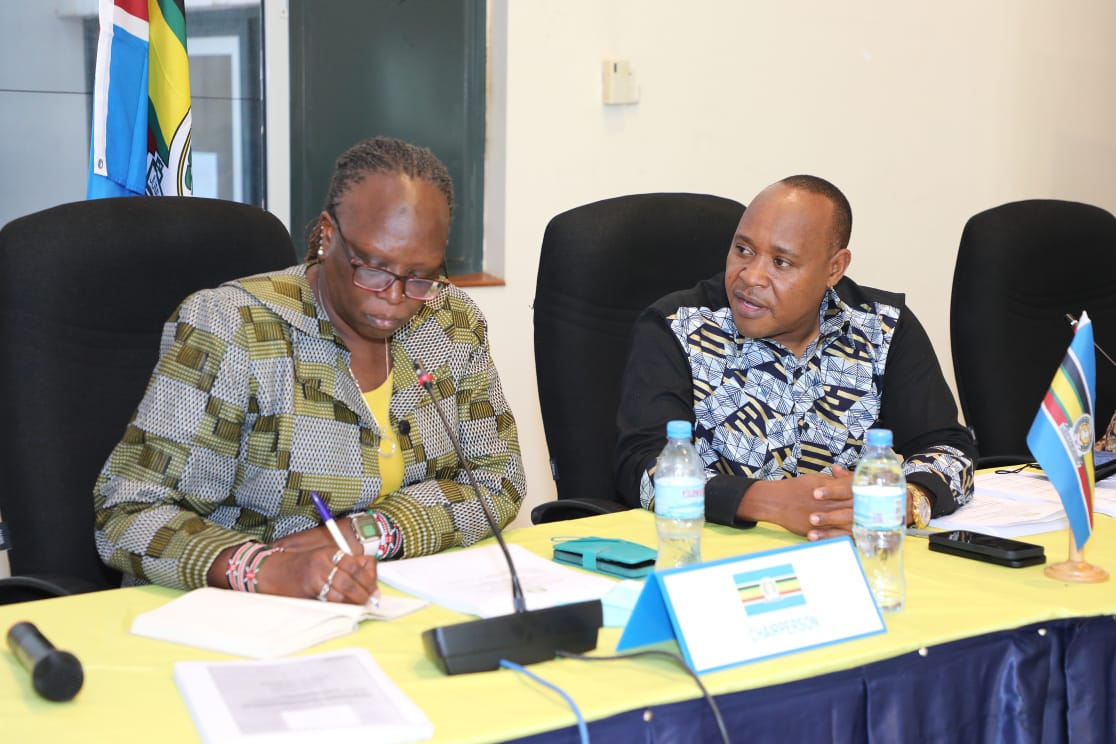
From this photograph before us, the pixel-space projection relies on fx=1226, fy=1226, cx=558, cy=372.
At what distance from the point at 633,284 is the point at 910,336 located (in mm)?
526

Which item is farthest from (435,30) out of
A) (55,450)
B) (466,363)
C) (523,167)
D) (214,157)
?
(55,450)

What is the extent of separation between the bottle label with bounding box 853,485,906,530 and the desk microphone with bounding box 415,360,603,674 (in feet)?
1.24

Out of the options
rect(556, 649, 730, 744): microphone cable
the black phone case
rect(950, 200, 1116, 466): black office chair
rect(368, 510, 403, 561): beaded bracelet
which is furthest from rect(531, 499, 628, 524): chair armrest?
rect(950, 200, 1116, 466): black office chair

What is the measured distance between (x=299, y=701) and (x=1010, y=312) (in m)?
2.08

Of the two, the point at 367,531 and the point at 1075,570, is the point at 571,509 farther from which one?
the point at 1075,570

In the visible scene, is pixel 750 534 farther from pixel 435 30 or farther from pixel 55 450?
pixel 435 30

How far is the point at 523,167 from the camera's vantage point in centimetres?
344

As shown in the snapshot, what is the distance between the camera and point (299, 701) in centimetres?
114

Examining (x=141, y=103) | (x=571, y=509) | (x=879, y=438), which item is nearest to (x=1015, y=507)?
(x=879, y=438)

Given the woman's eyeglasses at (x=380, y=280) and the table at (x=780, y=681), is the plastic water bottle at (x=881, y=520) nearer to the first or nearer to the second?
the table at (x=780, y=681)

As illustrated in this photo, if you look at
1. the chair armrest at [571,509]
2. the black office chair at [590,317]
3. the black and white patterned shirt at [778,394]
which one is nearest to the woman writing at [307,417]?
the chair armrest at [571,509]

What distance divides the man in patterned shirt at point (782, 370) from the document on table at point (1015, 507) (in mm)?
56

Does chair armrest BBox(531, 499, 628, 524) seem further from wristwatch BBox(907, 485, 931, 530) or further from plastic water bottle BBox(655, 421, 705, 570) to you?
wristwatch BBox(907, 485, 931, 530)

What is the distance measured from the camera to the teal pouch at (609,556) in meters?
1.60
